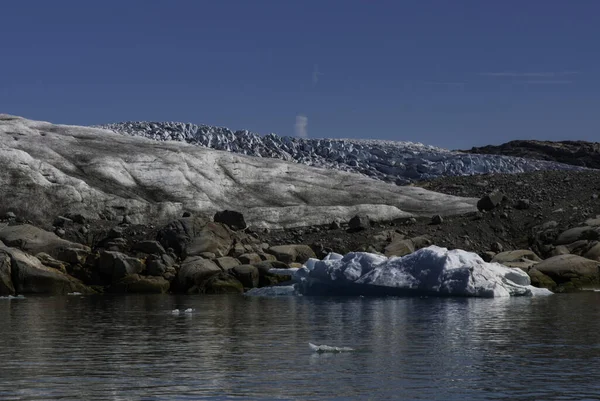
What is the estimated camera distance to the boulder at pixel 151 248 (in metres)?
48.7

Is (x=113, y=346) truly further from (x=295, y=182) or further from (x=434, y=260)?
(x=295, y=182)

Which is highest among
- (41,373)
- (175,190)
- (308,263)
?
(175,190)

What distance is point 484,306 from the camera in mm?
35219

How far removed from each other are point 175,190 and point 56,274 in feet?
56.7

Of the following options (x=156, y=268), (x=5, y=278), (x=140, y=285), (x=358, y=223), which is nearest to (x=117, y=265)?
(x=140, y=285)

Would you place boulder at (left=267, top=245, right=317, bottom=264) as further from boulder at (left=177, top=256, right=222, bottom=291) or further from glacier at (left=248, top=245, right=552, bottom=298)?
glacier at (left=248, top=245, right=552, bottom=298)

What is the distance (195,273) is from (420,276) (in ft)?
38.2

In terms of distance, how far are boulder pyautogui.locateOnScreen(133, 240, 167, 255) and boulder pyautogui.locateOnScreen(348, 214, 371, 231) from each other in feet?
42.3

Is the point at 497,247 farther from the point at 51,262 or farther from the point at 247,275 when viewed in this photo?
the point at 51,262

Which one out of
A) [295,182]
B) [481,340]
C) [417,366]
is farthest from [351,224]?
[417,366]

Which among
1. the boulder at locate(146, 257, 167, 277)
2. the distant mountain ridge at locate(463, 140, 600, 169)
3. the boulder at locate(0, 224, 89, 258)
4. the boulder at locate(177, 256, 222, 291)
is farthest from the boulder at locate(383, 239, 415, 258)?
the distant mountain ridge at locate(463, 140, 600, 169)

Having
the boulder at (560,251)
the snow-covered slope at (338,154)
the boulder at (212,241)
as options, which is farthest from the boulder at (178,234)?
the snow-covered slope at (338,154)

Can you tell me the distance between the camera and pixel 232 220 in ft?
178

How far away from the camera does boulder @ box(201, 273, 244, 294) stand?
45.2 m
